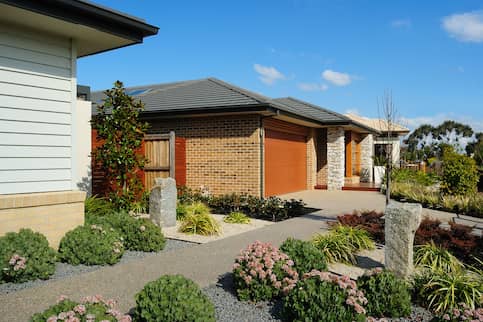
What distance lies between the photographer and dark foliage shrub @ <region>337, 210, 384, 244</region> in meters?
7.35

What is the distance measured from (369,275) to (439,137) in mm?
69883

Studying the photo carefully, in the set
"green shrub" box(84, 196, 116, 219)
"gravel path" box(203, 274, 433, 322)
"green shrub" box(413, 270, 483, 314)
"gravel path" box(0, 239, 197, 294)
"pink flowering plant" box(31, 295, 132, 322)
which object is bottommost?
"gravel path" box(203, 274, 433, 322)

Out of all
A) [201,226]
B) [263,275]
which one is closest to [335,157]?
[201,226]

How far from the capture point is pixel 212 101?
12906mm

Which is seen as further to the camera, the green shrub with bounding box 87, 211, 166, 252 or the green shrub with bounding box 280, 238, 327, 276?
the green shrub with bounding box 87, 211, 166, 252

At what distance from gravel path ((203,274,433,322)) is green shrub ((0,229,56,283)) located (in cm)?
216

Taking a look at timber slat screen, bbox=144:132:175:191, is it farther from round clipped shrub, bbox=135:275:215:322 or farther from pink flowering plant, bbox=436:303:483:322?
pink flowering plant, bbox=436:303:483:322

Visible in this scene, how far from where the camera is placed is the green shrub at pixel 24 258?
471 centimetres

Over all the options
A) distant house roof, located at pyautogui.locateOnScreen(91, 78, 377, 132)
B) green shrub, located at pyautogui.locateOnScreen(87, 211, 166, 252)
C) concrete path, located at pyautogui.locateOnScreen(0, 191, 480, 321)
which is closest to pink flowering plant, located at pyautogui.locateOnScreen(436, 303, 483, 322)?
concrete path, located at pyautogui.locateOnScreen(0, 191, 480, 321)

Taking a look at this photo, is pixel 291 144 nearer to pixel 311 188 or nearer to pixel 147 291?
pixel 311 188

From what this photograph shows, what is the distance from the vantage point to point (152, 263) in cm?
566

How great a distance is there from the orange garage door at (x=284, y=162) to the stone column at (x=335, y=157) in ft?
3.73

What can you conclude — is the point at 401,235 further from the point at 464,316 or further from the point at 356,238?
the point at 356,238

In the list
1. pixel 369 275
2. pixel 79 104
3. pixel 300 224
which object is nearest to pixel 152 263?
pixel 369 275
